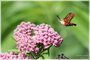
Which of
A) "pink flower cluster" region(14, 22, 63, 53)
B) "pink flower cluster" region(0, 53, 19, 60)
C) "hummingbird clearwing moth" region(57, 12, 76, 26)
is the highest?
"hummingbird clearwing moth" region(57, 12, 76, 26)

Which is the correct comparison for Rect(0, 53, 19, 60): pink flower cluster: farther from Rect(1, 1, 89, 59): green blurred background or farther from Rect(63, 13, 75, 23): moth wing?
Rect(63, 13, 75, 23): moth wing

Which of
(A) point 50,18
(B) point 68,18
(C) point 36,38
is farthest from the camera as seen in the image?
(B) point 68,18

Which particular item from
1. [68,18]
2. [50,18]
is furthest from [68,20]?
[50,18]

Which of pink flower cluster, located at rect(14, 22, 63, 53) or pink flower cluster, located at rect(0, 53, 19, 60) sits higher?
pink flower cluster, located at rect(14, 22, 63, 53)

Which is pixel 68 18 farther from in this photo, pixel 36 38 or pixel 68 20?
pixel 36 38

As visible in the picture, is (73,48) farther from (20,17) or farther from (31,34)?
(31,34)

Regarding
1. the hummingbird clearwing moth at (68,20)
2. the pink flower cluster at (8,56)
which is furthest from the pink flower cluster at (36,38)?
the hummingbird clearwing moth at (68,20)

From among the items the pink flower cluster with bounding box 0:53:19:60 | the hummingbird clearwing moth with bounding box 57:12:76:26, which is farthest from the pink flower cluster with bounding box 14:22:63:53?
the hummingbird clearwing moth with bounding box 57:12:76:26
